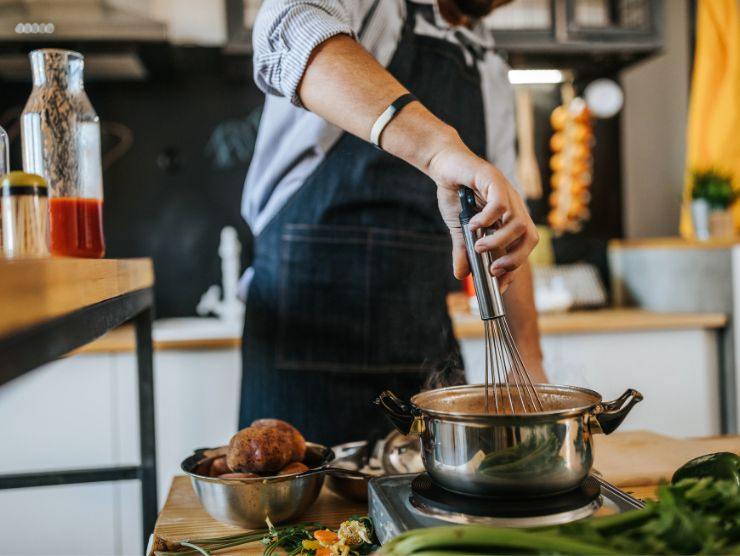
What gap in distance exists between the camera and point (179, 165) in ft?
8.35

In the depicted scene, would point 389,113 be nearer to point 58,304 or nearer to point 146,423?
point 58,304

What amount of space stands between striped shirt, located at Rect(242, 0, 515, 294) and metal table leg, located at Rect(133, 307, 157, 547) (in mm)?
262

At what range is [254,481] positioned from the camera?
741 mm

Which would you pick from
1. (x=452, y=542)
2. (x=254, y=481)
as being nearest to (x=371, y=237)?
(x=254, y=481)

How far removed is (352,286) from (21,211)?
66cm

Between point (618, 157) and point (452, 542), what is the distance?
2513 mm

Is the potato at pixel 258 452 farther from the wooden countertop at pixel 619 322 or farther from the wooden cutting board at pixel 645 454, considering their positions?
the wooden countertop at pixel 619 322

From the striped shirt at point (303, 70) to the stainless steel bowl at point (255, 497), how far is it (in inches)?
17.7

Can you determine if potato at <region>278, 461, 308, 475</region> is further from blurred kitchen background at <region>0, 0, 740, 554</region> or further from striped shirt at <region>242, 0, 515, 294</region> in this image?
blurred kitchen background at <region>0, 0, 740, 554</region>

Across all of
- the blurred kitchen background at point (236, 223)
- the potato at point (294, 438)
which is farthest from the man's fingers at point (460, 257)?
the blurred kitchen background at point (236, 223)

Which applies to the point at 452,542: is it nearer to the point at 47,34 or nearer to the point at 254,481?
the point at 254,481

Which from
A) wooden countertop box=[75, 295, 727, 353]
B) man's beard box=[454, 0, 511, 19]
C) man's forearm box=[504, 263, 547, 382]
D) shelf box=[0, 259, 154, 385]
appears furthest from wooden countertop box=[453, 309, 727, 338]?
shelf box=[0, 259, 154, 385]

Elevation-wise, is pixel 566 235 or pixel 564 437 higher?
pixel 566 235

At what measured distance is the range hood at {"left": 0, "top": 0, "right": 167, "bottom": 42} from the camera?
6.61ft
